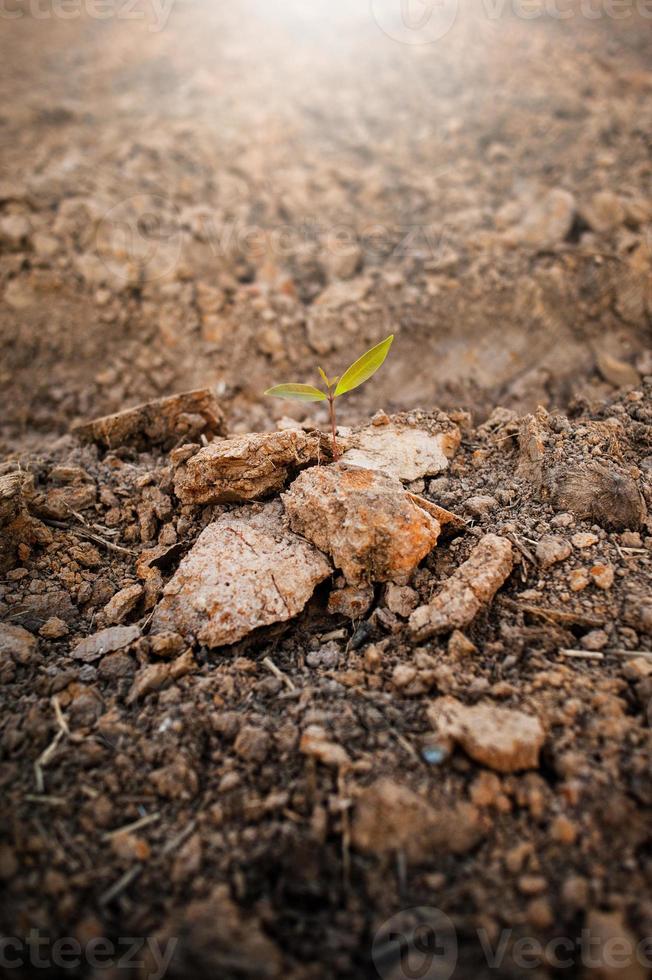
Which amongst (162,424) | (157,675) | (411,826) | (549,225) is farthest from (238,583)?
(549,225)

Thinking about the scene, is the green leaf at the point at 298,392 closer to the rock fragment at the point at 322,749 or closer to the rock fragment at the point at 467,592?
the rock fragment at the point at 467,592

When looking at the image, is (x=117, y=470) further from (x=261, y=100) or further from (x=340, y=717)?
(x=261, y=100)

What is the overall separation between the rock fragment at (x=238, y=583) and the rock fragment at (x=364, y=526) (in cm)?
7

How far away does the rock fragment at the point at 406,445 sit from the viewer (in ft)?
6.58

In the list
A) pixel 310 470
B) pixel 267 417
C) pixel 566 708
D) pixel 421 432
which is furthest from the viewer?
pixel 267 417

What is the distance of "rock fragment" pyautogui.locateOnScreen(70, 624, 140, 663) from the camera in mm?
1635

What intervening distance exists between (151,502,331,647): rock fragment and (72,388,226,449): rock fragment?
2.21 ft

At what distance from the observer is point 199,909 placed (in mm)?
Result: 1132

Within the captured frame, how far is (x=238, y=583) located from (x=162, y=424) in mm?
998

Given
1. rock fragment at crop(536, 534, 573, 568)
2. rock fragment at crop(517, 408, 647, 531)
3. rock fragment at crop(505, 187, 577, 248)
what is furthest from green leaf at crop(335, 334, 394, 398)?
rock fragment at crop(505, 187, 577, 248)

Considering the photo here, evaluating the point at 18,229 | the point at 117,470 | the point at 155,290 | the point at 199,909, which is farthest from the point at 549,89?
the point at 199,909

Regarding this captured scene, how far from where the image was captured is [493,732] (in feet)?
4.23

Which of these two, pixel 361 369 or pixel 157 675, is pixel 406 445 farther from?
pixel 157 675

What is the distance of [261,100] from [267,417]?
3011 mm
